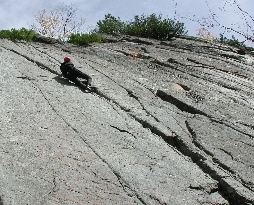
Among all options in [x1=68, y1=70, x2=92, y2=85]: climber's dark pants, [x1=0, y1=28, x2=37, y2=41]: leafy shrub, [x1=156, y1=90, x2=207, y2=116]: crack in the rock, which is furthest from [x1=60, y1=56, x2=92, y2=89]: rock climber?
[x1=0, y1=28, x2=37, y2=41]: leafy shrub

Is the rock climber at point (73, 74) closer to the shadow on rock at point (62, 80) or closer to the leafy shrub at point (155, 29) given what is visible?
the shadow on rock at point (62, 80)

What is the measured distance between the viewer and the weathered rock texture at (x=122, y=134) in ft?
18.5

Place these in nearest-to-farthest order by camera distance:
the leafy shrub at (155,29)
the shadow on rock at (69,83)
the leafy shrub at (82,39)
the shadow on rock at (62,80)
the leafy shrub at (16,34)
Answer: the shadow on rock at (69,83) → the shadow on rock at (62,80) → the leafy shrub at (16,34) → the leafy shrub at (82,39) → the leafy shrub at (155,29)

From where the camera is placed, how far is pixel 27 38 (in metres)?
17.0

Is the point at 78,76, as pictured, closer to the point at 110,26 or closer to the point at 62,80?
the point at 62,80

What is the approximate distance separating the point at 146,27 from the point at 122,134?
16218mm

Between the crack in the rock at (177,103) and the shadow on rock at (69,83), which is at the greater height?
the shadow on rock at (69,83)

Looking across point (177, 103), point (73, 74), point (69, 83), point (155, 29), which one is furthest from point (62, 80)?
point (155, 29)

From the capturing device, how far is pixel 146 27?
22.8 m

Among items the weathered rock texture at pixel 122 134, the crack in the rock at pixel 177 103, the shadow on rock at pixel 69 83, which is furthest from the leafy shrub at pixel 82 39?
the crack in the rock at pixel 177 103

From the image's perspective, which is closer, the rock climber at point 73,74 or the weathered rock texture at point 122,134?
the weathered rock texture at point 122,134

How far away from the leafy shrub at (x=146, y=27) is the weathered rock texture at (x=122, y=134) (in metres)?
9.14

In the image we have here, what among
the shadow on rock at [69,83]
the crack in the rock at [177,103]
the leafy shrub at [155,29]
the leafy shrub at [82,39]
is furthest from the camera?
the leafy shrub at [155,29]

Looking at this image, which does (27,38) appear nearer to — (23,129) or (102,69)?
(102,69)
